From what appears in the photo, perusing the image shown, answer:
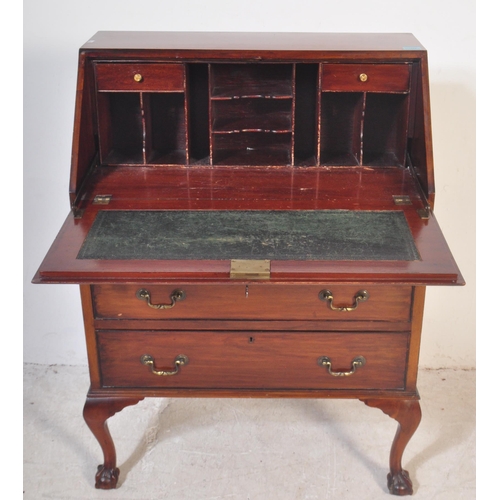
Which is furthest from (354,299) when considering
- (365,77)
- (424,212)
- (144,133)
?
(144,133)

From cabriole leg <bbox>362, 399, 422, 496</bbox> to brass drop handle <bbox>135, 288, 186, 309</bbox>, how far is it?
69 cm

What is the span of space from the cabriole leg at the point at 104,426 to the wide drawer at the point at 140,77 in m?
1.00

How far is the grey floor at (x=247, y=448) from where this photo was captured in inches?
104

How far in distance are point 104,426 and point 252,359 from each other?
58 centimetres

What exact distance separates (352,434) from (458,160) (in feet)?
3.76

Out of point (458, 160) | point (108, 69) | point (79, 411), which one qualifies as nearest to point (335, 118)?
point (458, 160)

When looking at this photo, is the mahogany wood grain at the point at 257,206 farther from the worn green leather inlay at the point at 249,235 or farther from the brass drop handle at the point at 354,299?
the brass drop handle at the point at 354,299

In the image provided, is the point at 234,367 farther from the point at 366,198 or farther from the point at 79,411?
the point at 79,411

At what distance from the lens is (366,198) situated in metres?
2.33

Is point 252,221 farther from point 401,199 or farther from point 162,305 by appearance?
point 401,199

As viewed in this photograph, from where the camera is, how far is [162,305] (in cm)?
217

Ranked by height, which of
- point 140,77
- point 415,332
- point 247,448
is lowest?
point 247,448

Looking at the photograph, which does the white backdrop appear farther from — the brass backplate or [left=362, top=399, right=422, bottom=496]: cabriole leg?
the brass backplate

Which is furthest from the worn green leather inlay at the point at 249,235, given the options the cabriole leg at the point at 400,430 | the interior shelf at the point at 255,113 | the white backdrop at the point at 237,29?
the white backdrop at the point at 237,29
